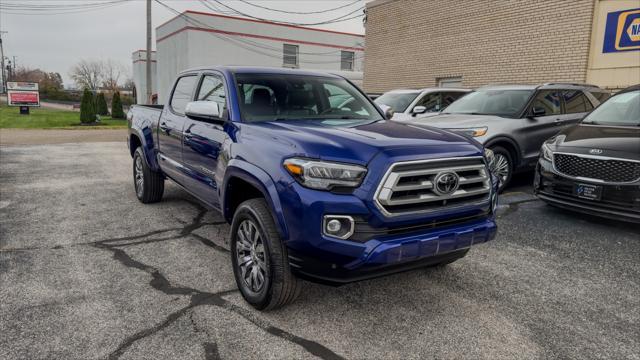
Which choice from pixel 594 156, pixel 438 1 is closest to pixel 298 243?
pixel 594 156

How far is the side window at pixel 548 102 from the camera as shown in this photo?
7.80m

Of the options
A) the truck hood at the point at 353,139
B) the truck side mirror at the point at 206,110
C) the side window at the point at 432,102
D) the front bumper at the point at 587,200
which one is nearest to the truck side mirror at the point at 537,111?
the front bumper at the point at 587,200

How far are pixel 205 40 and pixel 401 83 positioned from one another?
65.0 feet

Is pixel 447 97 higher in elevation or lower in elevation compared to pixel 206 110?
higher

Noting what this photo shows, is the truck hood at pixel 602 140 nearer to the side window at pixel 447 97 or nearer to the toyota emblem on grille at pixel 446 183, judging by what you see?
the toyota emblem on grille at pixel 446 183

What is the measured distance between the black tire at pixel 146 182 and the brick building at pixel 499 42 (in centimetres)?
1029

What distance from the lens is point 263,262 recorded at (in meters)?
3.28

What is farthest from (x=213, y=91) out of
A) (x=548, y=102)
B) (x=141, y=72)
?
(x=141, y=72)

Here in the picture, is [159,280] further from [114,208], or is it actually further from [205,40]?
[205,40]

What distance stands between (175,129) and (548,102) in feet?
20.9

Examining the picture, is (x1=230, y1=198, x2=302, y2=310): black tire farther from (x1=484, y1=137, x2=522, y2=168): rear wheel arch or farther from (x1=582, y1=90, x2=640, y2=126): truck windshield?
(x1=582, y1=90, x2=640, y2=126): truck windshield

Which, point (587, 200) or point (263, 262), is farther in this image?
point (587, 200)

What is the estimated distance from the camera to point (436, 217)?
9.98ft

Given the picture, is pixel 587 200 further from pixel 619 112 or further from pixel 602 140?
pixel 619 112
